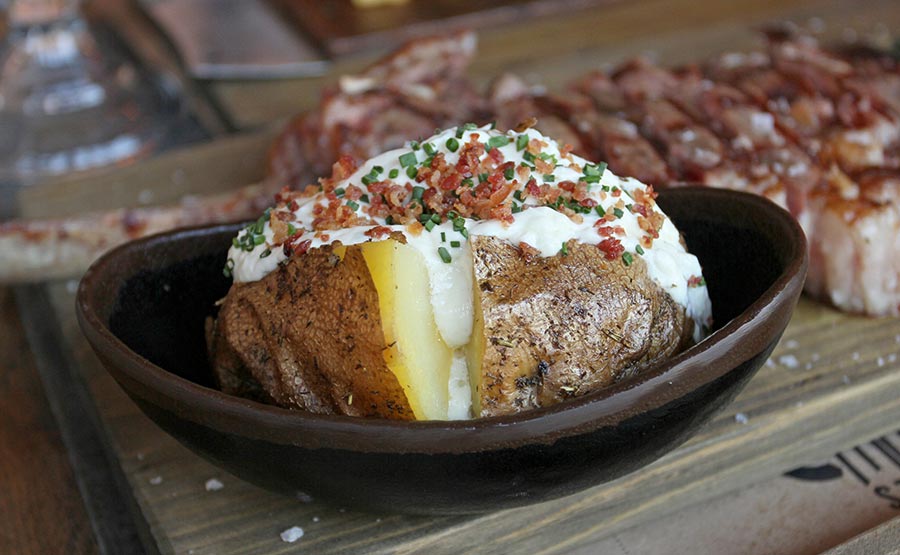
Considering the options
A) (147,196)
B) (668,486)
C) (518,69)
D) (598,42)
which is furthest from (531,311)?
(598,42)

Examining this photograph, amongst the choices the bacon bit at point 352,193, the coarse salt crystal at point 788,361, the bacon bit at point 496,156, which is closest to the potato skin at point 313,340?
the bacon bit at point 352,193

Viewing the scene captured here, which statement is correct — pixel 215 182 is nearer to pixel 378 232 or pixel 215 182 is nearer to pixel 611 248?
pixel 378 232

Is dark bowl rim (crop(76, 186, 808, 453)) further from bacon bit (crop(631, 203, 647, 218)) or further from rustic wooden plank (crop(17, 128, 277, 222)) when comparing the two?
rustic wooden plank (crop(17, 128, 277, 222))

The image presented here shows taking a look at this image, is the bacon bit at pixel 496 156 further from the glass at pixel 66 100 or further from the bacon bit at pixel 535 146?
the glass at pixel 66 100

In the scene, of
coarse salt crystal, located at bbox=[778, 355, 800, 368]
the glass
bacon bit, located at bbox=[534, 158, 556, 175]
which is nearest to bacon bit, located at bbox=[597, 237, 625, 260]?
bacon bit, located at bbox=[534, 158, 556, 175]

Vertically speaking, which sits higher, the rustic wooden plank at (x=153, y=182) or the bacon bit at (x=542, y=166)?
the bacon bit at (x=542, y=166)

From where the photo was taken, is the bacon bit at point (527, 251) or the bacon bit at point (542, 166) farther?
the bacon bit at point (542, 166)

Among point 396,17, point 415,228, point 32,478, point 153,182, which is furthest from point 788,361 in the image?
point 396,17

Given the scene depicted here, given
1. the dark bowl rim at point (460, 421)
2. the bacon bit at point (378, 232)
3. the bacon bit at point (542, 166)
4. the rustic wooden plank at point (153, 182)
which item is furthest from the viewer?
the rustic wooden plank at point (153, 182)
